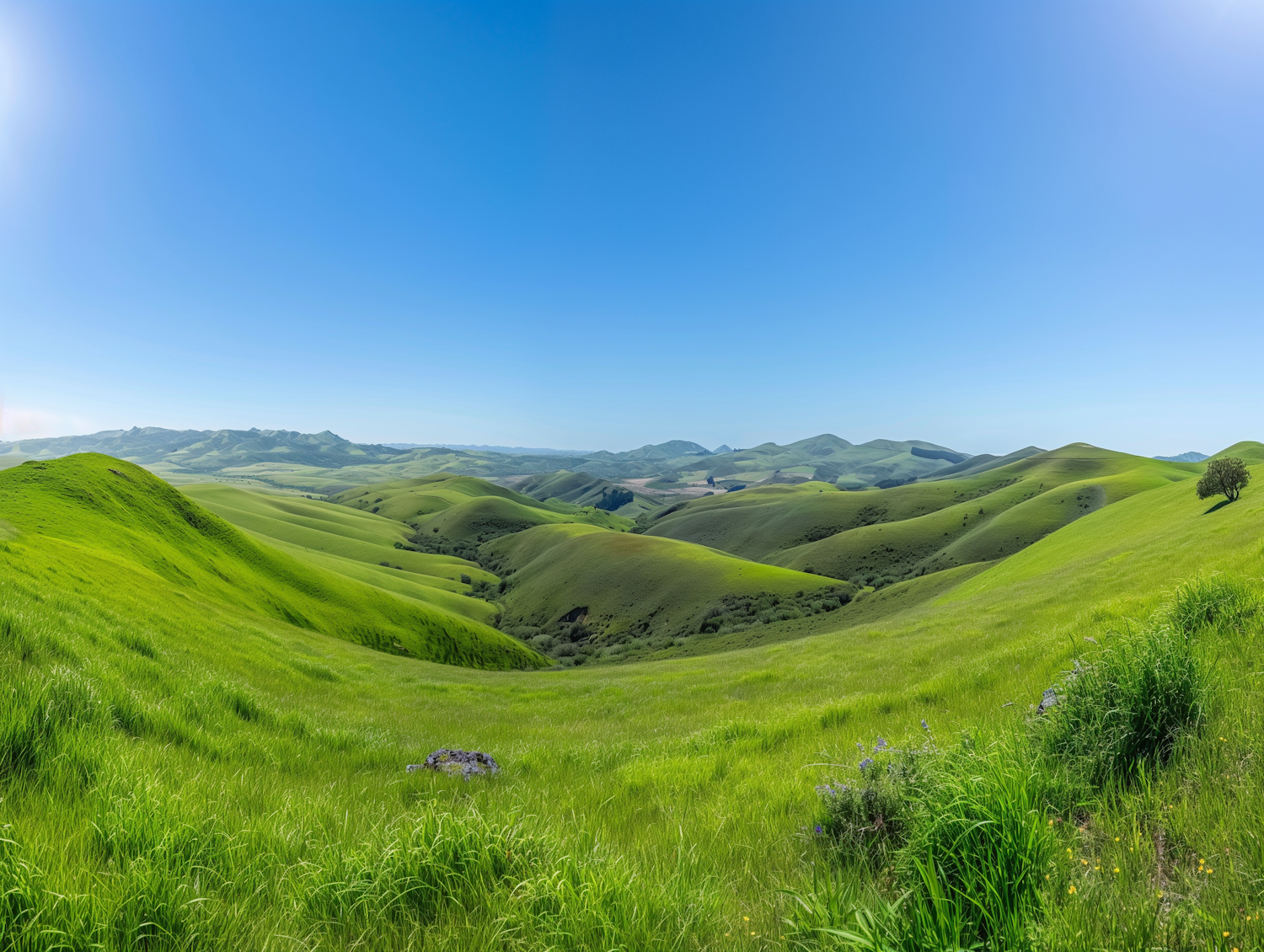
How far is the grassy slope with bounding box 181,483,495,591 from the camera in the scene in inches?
4690

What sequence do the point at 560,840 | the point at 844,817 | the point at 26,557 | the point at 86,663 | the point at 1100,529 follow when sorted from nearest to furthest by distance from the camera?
the point at 560,840 → the point at 844,817 → the point at 86,663 → the point at 26,557 → the point at 1100,529

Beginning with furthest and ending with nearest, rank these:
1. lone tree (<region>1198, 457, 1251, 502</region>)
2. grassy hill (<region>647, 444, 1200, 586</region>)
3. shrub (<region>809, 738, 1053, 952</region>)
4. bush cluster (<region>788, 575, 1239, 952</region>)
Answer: grassy hill (<region>647, 444, 1200, 586</region>), lone tree (<region>1198, 457, 1251, 502</region>), bush cluster (<region>788, 575, 1239, 952</region>), shrub (<region>809, 738, 1053, 952</region>)

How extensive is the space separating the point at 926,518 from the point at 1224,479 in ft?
255

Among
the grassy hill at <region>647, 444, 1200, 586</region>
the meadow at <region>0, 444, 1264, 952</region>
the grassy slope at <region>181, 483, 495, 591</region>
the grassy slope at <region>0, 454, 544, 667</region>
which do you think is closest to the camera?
the meadow at <region>0, 444, 1264, 952</region>

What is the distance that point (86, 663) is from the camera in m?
6.42

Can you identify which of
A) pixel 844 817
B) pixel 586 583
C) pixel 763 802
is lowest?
pixel 586 583

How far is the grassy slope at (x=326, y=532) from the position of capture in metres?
119

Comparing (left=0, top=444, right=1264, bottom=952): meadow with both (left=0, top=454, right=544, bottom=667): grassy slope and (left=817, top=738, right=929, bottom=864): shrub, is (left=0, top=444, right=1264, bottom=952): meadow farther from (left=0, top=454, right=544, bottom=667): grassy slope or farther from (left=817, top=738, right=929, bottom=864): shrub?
(left=0, top=454, right=544, bottom=667): grassy slope

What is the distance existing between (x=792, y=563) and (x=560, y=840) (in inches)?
4687

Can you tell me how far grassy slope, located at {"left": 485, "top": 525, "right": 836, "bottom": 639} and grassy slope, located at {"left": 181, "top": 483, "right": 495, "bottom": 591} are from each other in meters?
18.6

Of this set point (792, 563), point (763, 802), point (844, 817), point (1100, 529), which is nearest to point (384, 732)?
point (763, 802)

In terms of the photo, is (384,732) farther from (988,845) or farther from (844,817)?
(988,845)

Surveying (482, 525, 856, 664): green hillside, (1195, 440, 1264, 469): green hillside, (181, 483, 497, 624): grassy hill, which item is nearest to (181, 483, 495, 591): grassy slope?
(181, 483, 497, 624): grassy hill

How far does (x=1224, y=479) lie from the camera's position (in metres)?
44.0
